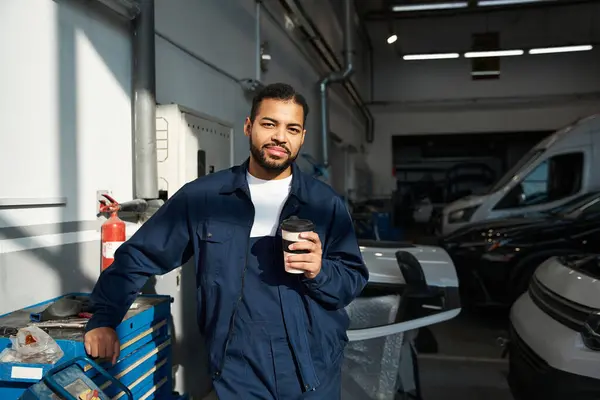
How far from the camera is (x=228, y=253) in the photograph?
1492 mm

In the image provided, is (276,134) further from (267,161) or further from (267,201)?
(267,201)

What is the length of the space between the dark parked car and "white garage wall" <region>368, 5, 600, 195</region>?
7881 mm

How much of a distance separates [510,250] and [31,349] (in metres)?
4.45

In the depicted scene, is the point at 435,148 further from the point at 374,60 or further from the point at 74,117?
the point at 74,117

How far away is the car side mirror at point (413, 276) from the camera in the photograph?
8.44 feet

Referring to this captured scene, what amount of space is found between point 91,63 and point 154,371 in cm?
142

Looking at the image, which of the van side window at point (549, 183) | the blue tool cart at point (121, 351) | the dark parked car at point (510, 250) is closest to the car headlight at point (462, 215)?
the van side window at point (549, 183)

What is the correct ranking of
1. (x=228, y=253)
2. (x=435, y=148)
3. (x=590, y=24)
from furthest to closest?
(x=435, y=148), (x=590, y=24), (x=228, y=253)

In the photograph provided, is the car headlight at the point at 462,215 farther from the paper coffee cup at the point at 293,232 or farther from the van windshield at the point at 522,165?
the paper coffee cup at the point at 293,232

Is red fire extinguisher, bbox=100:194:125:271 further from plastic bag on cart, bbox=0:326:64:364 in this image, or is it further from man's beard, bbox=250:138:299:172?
man's beard, bbox=250:138:299:172

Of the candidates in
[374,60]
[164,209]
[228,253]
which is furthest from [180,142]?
[374,60]

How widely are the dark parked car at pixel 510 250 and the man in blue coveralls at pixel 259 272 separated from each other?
3.70 metres

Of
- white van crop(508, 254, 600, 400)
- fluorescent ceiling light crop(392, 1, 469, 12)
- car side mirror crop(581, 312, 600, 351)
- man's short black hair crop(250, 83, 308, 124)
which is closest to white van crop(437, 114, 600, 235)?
fluorescent ceiling light crop(392, 1, 469, 12)

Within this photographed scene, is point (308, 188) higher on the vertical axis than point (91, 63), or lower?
lower
